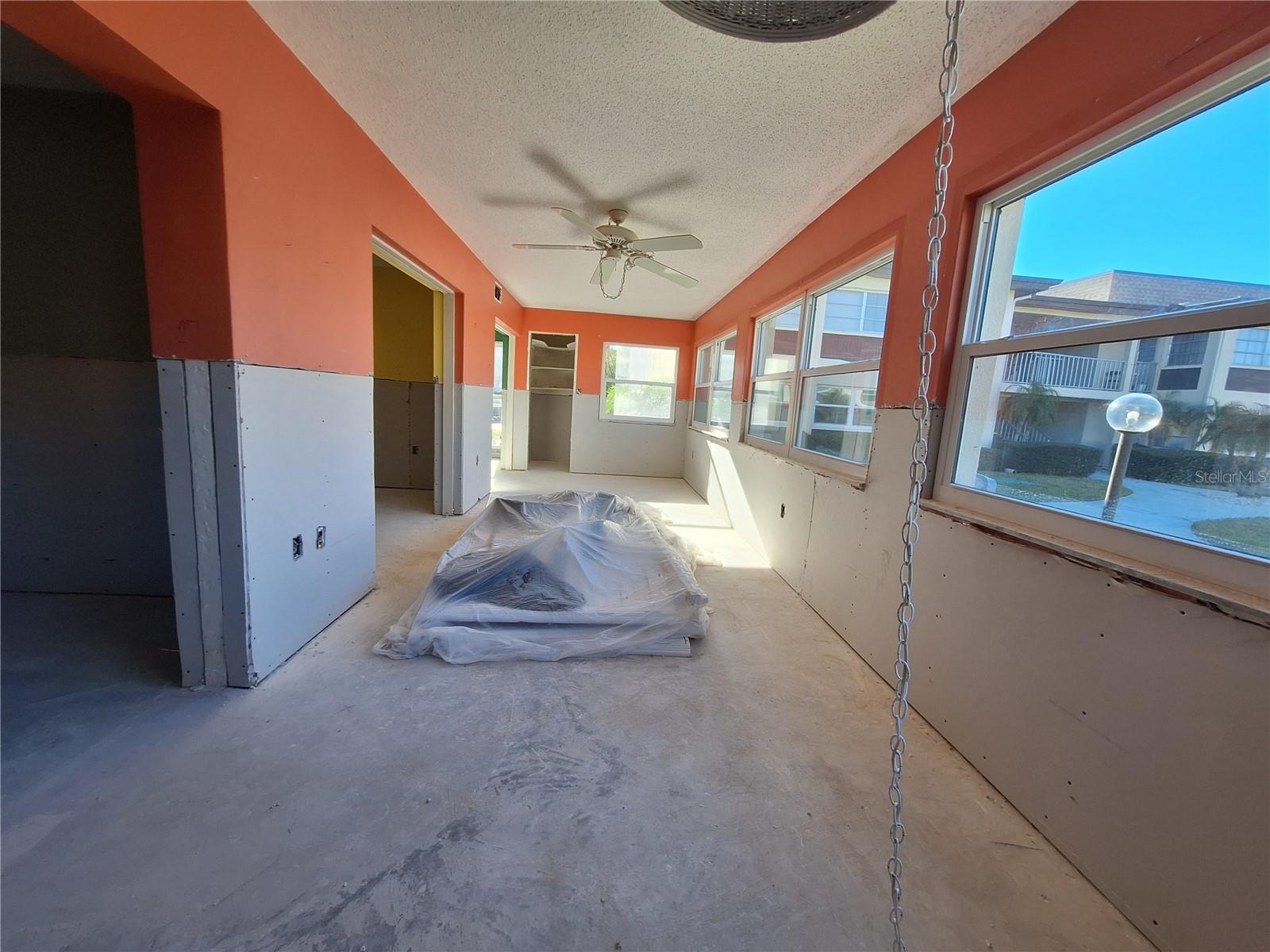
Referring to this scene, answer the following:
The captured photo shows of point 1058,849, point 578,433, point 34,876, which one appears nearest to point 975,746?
point 1058,849

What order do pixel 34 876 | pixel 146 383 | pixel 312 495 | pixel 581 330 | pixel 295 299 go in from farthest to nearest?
pixel 581 330 < pixel 146 383 < pixel 312 495 < pixel 295 299 < pixel 34 876

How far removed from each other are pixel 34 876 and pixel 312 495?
1.33m

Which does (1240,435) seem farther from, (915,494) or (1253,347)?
(915,494)

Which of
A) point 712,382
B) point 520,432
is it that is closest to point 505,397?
point 520,432

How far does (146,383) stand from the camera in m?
A: 2.29

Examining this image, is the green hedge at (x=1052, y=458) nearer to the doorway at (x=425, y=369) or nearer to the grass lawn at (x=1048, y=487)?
the grass lawn at (x=1048, y=487)

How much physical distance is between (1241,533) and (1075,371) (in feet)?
2.01

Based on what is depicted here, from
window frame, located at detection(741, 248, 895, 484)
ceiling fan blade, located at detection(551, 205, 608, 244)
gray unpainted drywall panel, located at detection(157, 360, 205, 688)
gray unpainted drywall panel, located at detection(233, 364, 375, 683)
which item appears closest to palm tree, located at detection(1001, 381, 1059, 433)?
window frame, located at detection(741, 248, 895, 484)

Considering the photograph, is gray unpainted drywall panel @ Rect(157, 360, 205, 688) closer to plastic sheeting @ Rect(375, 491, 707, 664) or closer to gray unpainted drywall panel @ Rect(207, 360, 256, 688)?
gray unpainted drywall panel @ Rect(207, 360, 256, 688)

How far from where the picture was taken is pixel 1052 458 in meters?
1.54

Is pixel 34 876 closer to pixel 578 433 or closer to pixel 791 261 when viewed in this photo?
pixel 791 261

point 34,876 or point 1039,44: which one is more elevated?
point 1039,44

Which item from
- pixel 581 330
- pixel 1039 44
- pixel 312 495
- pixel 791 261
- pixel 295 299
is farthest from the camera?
pixel 581 330

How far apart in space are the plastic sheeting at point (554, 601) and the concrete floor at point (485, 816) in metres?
0.11
